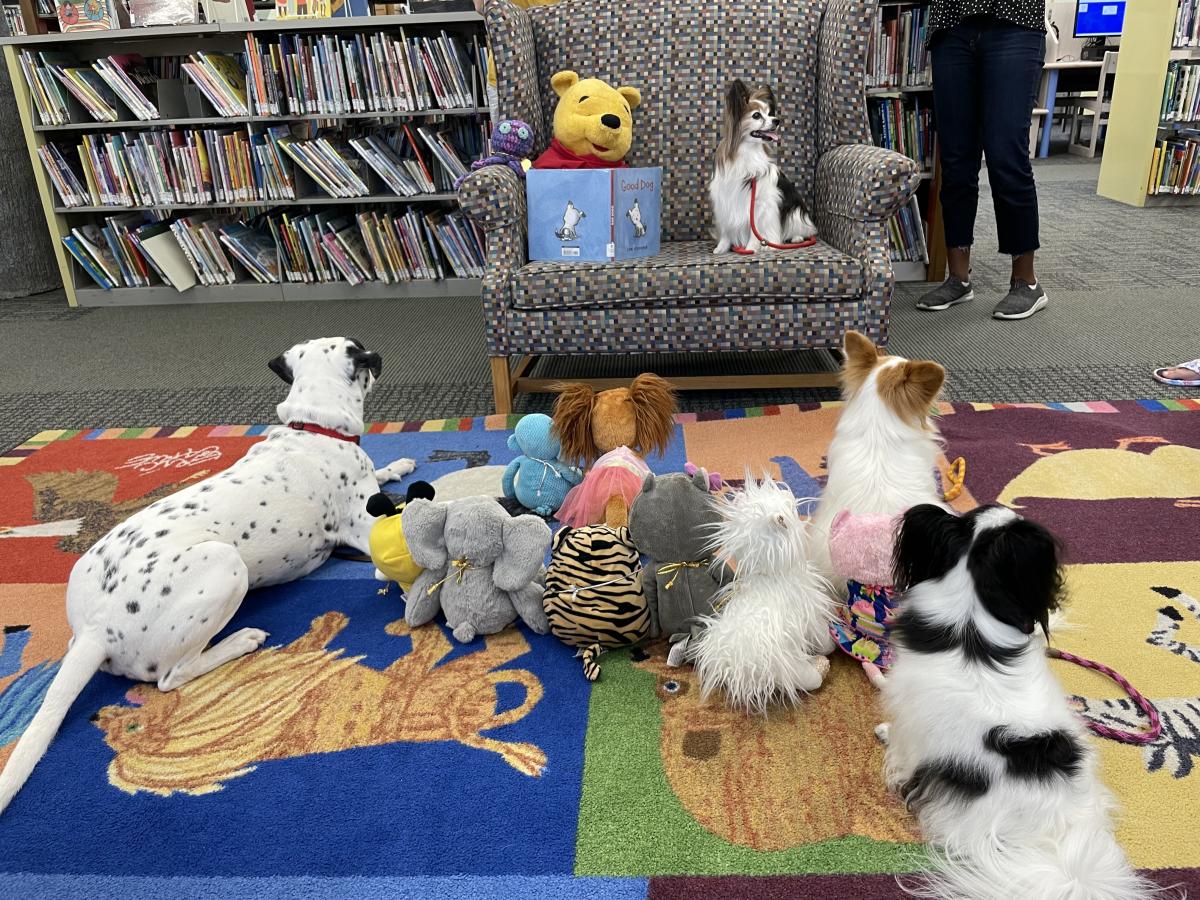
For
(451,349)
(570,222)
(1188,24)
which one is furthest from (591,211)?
(1188,24)

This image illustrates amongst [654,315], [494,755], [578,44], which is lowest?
[494,755]

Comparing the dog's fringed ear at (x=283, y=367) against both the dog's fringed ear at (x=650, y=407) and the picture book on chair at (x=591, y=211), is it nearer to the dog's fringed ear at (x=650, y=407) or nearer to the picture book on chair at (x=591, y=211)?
the dog's fringed ear at (x=650, y=407)

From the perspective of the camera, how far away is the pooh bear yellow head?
9.16 feet

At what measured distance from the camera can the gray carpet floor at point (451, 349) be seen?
9.56 feet

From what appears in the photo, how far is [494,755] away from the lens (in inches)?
54.7

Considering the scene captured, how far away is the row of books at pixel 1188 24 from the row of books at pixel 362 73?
445 centimetres

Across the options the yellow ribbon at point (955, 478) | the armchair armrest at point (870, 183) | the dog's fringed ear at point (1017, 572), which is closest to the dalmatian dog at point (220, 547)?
the dog's fringed ear at point (1017, 572)

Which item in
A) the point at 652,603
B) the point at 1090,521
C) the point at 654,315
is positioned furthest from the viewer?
the point at 654,315

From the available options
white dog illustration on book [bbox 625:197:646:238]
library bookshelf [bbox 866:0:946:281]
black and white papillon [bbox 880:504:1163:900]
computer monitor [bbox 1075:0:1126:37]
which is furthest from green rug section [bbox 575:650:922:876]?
computer monitor [bbox 1075:0:1126:37]

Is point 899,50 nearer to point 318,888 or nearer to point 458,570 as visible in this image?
point 458,570

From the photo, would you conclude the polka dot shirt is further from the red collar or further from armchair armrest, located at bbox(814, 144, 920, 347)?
the red collar

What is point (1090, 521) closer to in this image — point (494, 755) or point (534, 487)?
point (534, 487)

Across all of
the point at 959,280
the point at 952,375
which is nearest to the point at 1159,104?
the point at 959,280

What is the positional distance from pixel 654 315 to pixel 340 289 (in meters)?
2.37
